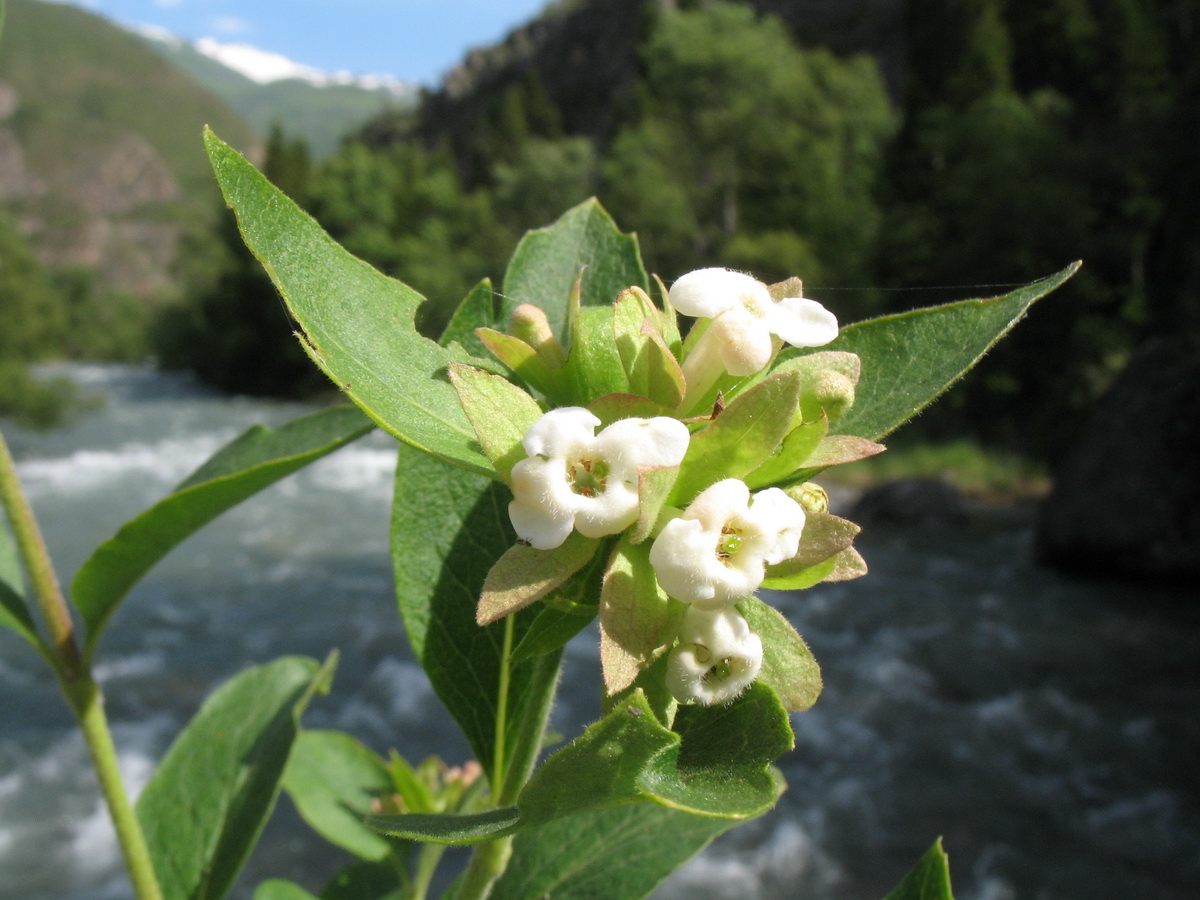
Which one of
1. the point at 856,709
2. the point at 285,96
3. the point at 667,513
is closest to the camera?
the point at 667,513

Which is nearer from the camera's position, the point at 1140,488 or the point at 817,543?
the point at 817,543

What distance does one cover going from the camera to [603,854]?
3.23ft

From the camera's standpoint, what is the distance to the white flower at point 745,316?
0.70 metres

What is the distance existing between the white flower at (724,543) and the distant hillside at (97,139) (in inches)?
3283

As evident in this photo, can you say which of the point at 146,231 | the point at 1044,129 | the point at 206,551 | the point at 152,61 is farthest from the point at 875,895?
the point at 152,61

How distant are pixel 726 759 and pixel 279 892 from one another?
2.62 ft

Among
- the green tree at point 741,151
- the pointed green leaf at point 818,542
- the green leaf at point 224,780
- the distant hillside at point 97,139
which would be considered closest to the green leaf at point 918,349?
the pointed green leaf at point 818,542

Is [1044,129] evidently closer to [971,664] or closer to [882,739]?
[971,664]

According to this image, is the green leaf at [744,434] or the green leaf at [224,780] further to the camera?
the green leaf at [224,780]

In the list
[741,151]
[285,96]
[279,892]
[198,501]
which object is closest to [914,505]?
[279,892]

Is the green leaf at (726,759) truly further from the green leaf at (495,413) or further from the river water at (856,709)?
the river water at (856,709)

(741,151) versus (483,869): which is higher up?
(741,151)

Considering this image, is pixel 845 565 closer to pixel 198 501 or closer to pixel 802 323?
pixel 802 323

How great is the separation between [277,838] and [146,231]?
95.6m
